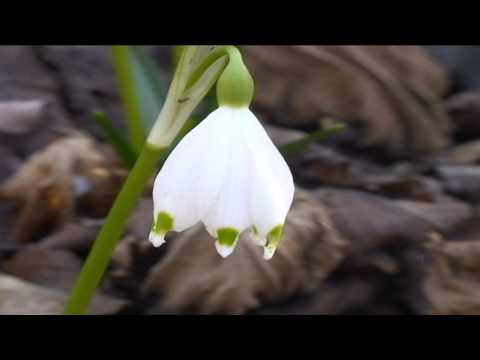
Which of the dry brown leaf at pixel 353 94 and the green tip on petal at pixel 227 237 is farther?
the dry brown leaf at pixel 353 94

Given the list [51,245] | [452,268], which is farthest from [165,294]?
[452,268]

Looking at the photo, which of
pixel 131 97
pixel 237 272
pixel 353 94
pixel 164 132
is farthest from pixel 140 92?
pixel 164 132

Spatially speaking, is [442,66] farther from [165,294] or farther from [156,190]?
[156,190]

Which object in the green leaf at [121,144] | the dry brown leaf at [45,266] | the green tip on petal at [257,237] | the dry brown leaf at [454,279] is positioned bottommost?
the dry brown leaf at [454,279]

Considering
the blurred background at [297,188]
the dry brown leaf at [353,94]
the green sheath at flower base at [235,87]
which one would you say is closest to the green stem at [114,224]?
the green sheath at flower base at [235,87]

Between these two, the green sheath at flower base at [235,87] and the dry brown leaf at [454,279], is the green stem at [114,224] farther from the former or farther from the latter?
the dry brown leaf at [454,279]

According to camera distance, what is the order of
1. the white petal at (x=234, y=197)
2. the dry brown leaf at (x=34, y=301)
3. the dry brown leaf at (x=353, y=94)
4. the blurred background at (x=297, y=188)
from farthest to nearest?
the dry brown leaf at (x=353, y=94) < the blurred background at (x=297, y=188) < the dry brown leaf at (x=34, y=301) < the white petal at (x=234, y=197)
